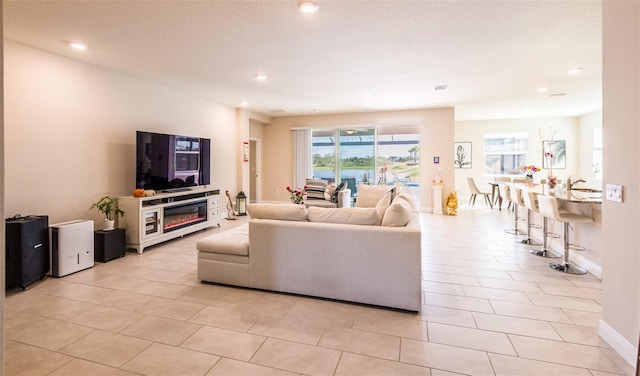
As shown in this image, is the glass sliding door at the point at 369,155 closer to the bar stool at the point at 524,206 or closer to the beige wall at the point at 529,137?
the beige wall at the point at 529,137

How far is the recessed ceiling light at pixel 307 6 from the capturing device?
277 cm

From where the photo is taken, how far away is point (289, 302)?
113 inches

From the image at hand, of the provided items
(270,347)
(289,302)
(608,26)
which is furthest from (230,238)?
(608,26)

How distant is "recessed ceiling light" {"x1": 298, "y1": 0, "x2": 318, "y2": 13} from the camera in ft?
9.08

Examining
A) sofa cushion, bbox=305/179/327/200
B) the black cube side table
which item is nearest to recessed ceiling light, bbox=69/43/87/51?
the black cube side table

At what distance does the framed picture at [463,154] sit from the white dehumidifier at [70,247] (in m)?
10.2

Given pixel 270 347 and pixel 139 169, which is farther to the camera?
pixel 139 169

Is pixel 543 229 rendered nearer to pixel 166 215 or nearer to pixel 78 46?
pixel 166 215

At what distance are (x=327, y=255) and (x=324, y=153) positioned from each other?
6710mm

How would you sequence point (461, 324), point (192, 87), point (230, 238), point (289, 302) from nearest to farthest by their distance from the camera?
1. point (461, 324)
2. point (289, 302)
3. point (230, 238)
4. point (192, 87)

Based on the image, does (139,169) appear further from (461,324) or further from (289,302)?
(461,324)

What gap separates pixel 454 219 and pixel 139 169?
21.2 ft

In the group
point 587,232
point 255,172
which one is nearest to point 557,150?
point 587,232

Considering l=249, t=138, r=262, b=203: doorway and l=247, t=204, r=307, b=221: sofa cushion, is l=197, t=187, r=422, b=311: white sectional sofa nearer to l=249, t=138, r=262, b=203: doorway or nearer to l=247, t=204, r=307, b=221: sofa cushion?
l=247, t=204, r=307, b=221: sofa cushion
